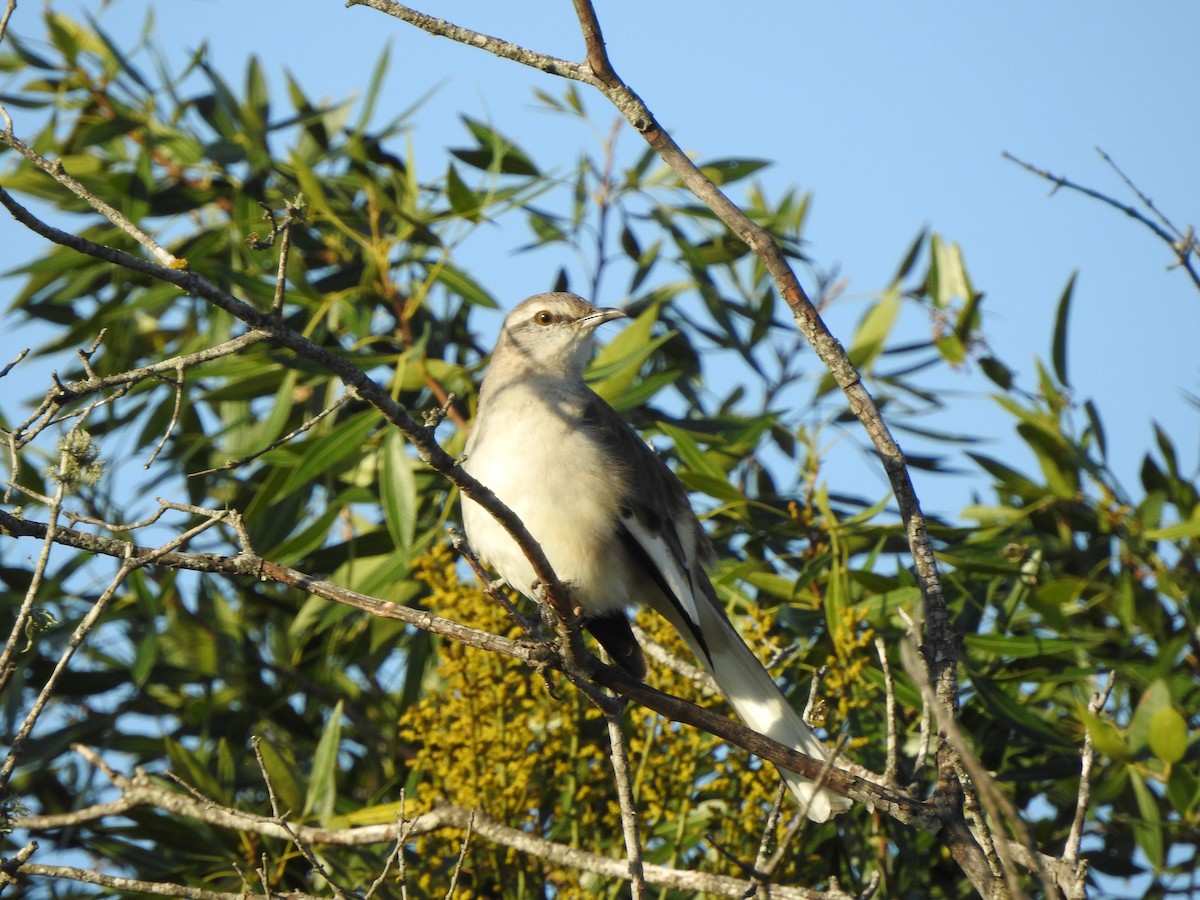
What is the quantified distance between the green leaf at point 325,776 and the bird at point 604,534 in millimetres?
711

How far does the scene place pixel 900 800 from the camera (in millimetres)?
2662

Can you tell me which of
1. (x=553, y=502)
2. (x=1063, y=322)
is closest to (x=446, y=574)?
(x=553, y=502)

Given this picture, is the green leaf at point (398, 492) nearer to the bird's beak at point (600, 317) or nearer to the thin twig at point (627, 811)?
the bird's beak at point (600, 317)

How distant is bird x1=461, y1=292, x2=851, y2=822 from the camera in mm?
3895

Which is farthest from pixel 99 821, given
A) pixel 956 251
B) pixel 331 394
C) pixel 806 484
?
pixel 956 251

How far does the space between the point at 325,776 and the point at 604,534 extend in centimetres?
118

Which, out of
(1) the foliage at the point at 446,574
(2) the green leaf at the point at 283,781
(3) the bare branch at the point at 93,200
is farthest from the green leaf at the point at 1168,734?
(3) the bare branch at the point at 93,200

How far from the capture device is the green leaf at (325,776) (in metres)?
4.16

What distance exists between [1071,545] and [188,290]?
3648 millimetres

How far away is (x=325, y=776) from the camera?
4.19 m

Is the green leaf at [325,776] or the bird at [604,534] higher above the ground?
the bird at [604,534]

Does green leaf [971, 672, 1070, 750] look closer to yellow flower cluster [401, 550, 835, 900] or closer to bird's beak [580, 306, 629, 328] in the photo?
yellow flower cluster [401, 550, 835, 900]

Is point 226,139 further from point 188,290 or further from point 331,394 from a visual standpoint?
point 188,290

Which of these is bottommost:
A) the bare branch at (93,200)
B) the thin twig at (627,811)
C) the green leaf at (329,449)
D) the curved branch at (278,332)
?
the thin twig at (627,811)
